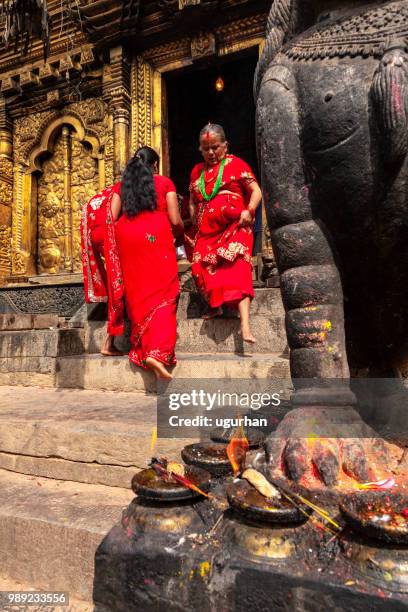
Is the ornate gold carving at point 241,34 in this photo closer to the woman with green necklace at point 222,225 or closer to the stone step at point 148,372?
the woman with green necklace at point 222,225

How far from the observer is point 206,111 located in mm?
9648

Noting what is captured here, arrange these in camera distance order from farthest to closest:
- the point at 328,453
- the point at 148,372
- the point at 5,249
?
1. the point at 5,249
2. the point at 148,372
3. the point at 328,453

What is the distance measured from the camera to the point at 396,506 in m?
0.79

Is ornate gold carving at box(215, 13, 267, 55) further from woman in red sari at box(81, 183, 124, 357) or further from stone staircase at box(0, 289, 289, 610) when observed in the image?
stone staircase at box(0, 289, 289, 610)

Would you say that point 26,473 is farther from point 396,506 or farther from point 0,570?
point 396,506

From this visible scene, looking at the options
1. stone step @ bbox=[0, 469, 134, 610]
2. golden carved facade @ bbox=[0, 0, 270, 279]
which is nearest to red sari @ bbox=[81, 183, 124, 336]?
stone step @ bbox=[0, 469, 134, 610]

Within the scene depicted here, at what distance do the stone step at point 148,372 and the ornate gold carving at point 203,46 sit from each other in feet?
15.3

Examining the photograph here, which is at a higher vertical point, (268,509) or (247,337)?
(247,337)

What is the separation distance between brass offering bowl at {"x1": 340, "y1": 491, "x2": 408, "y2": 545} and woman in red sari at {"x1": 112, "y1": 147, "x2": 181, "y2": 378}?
172cm

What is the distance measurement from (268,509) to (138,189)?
257 cm

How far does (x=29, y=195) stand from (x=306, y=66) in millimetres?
6956

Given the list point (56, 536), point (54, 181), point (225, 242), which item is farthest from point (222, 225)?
point (54, 181)

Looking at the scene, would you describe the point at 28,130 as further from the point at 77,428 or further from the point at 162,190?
the point at 77,428

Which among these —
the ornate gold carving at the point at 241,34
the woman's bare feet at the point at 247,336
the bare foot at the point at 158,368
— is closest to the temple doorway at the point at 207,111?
the ornate gold carving at the point at 241,34
